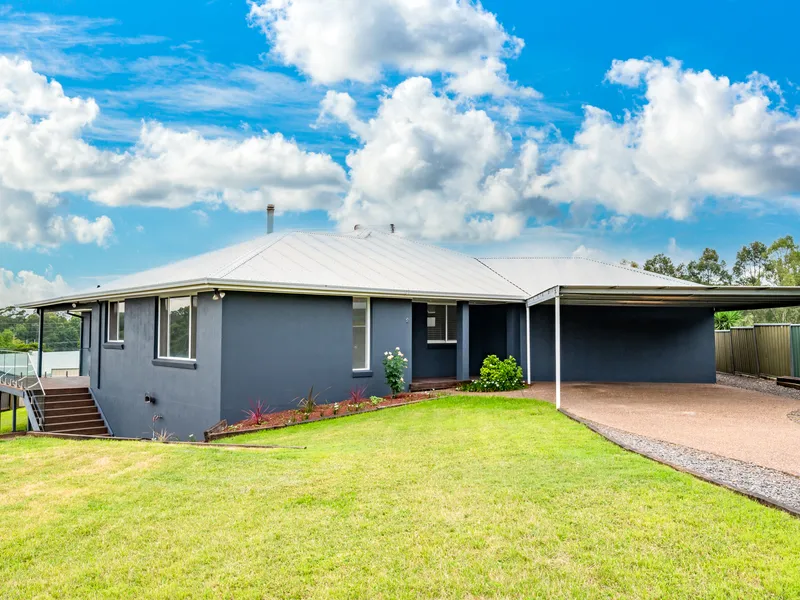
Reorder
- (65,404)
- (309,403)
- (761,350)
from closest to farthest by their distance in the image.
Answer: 1. (309,403)
2. (65,404)
3. (761,350)

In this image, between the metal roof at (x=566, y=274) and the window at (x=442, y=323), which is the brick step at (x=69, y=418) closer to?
the window at (x=442, y=323)

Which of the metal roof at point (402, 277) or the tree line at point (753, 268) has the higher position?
the tree line at point (753, 268)

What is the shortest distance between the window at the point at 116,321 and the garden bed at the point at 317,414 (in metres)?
6.57

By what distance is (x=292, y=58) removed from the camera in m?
16.3

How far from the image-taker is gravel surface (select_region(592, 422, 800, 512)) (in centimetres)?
531

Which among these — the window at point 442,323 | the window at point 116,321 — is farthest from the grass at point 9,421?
the window at point 442,323

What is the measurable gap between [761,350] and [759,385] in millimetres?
3193

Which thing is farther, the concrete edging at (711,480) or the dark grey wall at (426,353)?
the dark grey wall at (426,353)

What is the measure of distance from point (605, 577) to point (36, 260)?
26.4 metres

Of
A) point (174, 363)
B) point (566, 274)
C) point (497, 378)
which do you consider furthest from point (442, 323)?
point (174, 363)

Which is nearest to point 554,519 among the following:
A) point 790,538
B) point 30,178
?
point 790,538

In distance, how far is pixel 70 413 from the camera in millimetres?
15633

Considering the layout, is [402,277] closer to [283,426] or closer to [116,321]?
[283,426]

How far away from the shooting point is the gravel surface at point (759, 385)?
14.3 m
